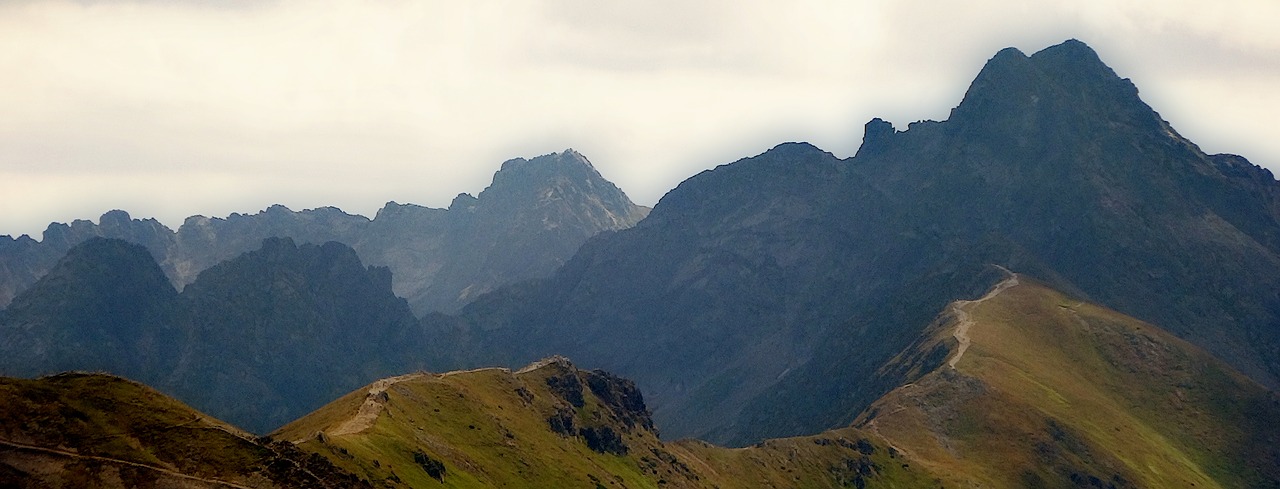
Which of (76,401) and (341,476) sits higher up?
(76,401)

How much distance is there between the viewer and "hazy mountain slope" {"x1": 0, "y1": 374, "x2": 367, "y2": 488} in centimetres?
15750

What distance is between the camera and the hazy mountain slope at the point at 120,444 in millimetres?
157500

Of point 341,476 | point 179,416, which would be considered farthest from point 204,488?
point 341,476

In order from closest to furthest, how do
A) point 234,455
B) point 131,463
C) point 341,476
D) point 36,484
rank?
point 36,484
point 131,463
point 234,455
point 341,476

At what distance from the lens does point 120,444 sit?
166875mm

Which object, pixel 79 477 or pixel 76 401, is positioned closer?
pixel 79 477

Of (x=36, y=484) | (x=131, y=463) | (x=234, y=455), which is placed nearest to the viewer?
(x=36, y=484)

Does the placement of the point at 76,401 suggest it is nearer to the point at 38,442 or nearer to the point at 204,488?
the point at 38,442

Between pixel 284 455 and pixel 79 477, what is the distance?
113ft

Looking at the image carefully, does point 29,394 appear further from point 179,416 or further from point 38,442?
point 179,416

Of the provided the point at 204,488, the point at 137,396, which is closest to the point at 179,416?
the point at 137,396

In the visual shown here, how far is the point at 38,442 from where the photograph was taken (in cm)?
15950

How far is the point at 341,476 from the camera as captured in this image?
7785 inches

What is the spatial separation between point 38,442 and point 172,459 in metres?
18.2
